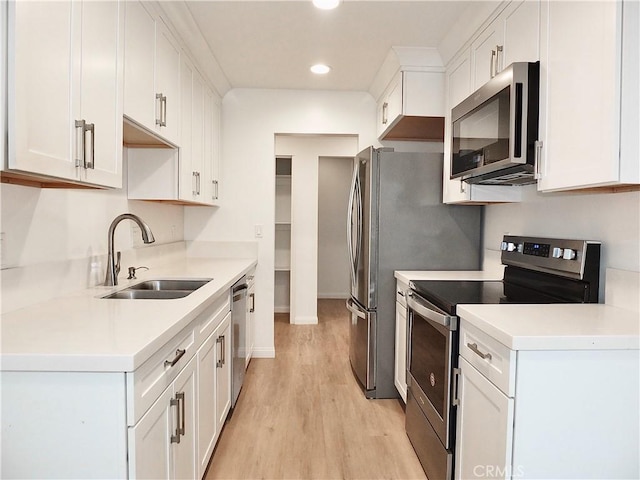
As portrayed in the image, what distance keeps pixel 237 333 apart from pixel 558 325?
1.84 meters

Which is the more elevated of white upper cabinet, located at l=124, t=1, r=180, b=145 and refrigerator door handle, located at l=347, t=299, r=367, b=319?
white upper cabinet, located at l=124, t=1, r=180, b=145

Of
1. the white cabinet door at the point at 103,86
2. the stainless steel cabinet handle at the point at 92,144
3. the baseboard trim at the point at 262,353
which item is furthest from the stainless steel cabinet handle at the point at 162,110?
the baseboard trim at the point at 262,353

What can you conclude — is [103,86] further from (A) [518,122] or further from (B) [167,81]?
(A) [518,122]

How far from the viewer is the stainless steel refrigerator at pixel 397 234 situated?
2.77 m

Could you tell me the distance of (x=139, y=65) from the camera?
6.04 ft

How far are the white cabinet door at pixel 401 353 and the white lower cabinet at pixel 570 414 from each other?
123cm

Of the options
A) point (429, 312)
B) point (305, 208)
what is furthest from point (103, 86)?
point (305, 208)

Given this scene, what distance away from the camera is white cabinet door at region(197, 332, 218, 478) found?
69.2 inches

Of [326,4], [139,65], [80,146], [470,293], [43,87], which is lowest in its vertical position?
[470,293]

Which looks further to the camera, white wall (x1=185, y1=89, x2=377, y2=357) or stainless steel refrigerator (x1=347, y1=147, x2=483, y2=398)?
white wall (x1=185, y1=89, x2=377, y2=357)

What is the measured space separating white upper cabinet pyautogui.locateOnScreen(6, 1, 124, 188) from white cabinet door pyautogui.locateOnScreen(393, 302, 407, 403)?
5.89 ft

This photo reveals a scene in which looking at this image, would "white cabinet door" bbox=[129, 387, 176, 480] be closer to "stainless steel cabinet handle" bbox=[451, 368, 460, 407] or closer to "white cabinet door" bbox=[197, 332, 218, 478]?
"white cabinet door" bbox=[197, 332, 218, 478]

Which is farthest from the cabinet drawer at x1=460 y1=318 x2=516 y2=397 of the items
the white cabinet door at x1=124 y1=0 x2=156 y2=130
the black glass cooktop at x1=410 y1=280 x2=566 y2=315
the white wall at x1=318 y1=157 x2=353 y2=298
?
the white wall at x1=318 y1=157 x2=353 y2=298

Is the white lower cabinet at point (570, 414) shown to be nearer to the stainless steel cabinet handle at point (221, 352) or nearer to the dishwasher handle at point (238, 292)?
the stainless steel cabinet handle at point (221, 352)
